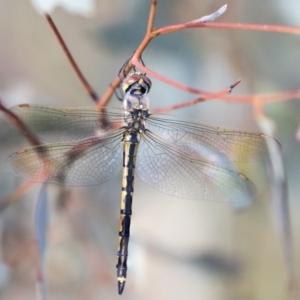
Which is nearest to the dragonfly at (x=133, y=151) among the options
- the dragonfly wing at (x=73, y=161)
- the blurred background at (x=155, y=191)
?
the dragonfly wing at (x=73, y=161)

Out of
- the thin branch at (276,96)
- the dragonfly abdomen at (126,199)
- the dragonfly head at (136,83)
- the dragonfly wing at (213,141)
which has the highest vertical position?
the thin branch at (276,96)

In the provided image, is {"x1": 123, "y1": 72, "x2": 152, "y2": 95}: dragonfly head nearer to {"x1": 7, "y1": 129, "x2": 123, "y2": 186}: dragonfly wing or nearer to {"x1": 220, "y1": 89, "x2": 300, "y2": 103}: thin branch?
{"x1": 7, "y1": 129, "x2": 123, "y2": 186}: dragonfly wing

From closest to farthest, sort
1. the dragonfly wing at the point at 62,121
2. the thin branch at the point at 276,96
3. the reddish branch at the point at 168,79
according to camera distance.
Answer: the reddish branch at the point at 168,79 < the dragonfly wing at the point at 62,121 < the thin branch at the point at 276,96

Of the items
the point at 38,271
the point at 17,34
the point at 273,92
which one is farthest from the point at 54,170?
the point at 273,92

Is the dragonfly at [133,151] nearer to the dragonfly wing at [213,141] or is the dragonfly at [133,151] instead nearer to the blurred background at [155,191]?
the dragonfly wing at [213,141]

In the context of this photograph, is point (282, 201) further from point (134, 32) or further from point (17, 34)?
point (17, 34)


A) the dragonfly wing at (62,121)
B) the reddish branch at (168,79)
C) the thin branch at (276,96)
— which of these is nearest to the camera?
the reddish branch at (168,79)

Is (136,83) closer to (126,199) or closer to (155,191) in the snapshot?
(126,199)
